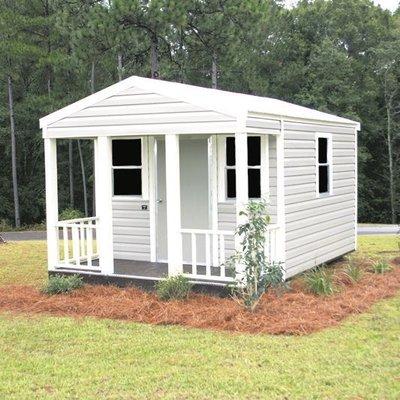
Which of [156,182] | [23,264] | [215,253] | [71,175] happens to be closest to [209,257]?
[215,253]

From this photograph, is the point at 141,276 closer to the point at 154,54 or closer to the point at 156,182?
the point at 156,182

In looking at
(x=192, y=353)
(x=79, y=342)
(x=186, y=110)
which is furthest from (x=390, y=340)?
(x=186, y=110)

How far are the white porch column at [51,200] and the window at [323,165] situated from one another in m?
4.33

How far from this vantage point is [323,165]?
10422 millimetres

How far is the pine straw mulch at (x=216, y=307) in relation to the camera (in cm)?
675

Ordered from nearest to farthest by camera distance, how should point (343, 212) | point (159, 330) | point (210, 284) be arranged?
point (159, 330)
point (210, 284)
point (343, 212)

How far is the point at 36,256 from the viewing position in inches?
511

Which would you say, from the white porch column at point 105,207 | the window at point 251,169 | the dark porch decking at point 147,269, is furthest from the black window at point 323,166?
the white porch column at point 105,207

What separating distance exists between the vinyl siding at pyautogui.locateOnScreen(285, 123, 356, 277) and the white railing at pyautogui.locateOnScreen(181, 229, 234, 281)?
1.09 meters

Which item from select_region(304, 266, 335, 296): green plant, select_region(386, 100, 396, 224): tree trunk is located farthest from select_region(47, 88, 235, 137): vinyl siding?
select_region(386, 100, 396, 224): tree trunk

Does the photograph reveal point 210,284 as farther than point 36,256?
No

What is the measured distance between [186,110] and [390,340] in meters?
3.87

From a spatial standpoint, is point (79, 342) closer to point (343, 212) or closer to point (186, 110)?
point (186, 110)

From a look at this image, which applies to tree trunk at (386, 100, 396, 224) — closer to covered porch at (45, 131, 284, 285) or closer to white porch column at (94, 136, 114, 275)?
covered porch at (45, 131, 284, 285)
